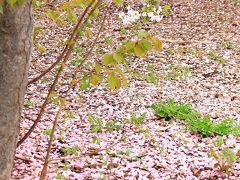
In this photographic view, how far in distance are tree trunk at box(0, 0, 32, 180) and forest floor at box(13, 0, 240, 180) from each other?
4.74 feet

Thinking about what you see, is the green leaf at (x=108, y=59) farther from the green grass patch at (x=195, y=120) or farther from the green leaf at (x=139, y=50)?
the green grass patch at (x=195, y=120)

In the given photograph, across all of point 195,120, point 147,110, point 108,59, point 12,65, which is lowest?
point 12,65

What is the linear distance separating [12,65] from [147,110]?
230 inches

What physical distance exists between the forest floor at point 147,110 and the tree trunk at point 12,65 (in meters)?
1.44

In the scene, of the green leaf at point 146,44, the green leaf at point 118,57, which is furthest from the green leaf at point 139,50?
the green leaf at point 118,57

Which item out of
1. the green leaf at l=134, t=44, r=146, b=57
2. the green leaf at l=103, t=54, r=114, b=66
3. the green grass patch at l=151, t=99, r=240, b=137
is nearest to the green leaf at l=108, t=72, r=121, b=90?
the green leaf at l=103, t=54, r=114, b=66

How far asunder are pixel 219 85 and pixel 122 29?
4.99 meters

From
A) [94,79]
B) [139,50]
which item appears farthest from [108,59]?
[94,79]

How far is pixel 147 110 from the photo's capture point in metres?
7.83

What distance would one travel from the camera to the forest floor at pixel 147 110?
17.7ft

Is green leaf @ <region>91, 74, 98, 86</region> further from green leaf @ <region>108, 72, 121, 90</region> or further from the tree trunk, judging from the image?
the tree trunk

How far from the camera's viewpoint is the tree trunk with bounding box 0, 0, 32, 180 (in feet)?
6.82

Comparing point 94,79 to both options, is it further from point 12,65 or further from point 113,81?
→ point 12,65

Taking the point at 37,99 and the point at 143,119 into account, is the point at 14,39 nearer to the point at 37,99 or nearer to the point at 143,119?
the point at 143,119
